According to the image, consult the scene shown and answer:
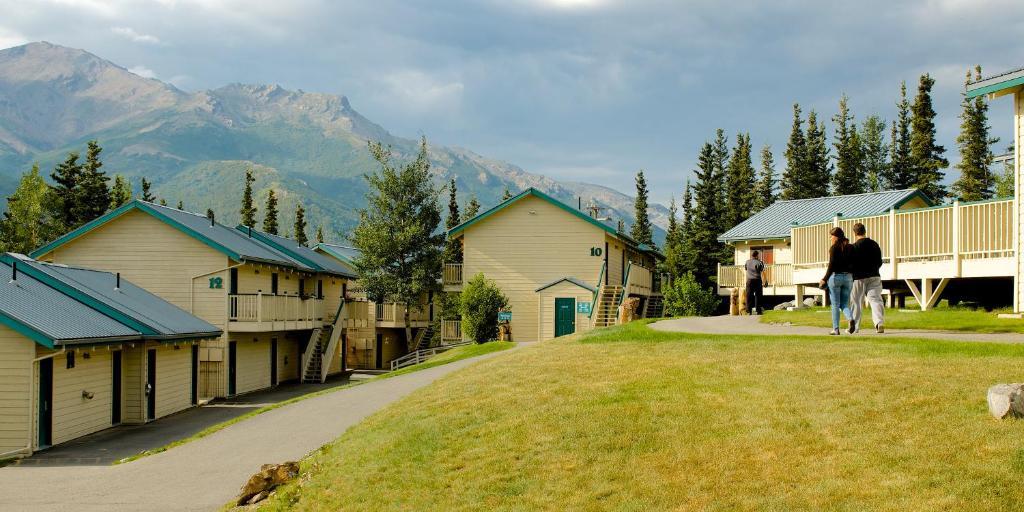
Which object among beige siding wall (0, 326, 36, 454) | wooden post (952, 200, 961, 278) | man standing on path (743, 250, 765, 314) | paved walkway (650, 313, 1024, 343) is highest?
wooden post (952, 200, 961, 278)

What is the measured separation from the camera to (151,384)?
27672 millimetres

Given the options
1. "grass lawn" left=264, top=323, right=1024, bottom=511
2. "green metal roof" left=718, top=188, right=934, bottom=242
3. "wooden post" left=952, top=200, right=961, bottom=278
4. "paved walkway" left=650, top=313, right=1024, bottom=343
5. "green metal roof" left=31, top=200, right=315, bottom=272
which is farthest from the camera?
"green metal roof" left=718, top=188, right=934, bottom=242

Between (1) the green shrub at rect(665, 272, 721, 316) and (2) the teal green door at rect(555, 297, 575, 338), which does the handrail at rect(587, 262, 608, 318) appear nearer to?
(2) the teal green door at rect(555, 297, 575, 338)

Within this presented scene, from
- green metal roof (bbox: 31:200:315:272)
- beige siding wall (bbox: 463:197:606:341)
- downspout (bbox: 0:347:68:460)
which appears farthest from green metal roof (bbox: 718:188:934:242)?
downspout (bbox: 0:347:68:460)

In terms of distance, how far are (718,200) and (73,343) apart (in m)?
59.3

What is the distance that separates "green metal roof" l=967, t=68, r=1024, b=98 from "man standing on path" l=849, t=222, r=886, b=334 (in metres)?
5.08

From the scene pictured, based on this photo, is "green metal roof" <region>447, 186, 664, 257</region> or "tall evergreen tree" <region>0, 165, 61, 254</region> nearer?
"green metal roof" <region>447, 186, 664, 257</region>

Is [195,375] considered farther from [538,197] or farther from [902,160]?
[902,160]

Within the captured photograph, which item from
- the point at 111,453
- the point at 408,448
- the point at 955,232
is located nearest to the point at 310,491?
the point at 408,448

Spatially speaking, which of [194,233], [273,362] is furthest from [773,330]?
[273,362]

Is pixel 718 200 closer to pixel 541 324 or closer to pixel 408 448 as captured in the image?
pixel 541 324

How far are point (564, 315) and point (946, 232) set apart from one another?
865 inches

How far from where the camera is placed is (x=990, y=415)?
9.68 m

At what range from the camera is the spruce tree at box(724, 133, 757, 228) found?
224 ft
